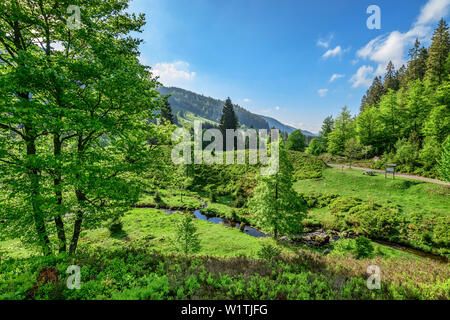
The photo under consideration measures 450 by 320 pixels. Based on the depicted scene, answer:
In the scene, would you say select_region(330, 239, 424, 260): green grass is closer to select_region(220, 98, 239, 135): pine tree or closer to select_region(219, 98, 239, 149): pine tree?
select_region(219, 98, 239, 149): pine tree

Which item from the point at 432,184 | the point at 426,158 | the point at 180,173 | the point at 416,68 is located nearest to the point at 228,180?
the point at 180,173

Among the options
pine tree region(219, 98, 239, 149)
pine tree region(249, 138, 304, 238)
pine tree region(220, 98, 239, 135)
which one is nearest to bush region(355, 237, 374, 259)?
pine tree region(249, 138, 304, 238)

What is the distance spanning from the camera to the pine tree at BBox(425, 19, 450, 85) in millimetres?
43031

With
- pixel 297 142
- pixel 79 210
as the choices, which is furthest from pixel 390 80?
pixel 79 210

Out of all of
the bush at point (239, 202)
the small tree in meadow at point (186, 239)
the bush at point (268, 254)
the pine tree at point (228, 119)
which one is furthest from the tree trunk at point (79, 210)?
the pine tree at point (228, 119)

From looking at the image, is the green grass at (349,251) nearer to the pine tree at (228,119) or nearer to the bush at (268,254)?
the bush at (268,254)

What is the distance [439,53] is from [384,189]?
148 ft

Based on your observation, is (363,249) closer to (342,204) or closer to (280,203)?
(280,203)

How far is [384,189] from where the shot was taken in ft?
90.0

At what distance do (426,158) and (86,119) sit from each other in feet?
155

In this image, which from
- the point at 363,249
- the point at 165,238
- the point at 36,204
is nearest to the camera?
the point at 36,204

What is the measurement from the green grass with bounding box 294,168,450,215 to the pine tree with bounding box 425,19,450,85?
35.6 metres

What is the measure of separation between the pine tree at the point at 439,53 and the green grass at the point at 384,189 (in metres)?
35.6
